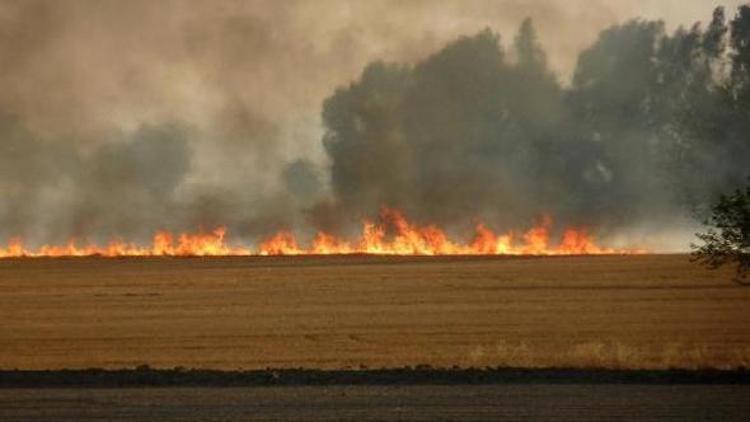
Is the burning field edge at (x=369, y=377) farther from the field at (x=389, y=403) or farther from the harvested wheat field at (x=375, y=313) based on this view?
the harvested wheat field at (x=375, y=313)

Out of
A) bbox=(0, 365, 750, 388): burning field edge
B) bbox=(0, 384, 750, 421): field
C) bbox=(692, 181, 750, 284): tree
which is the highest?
bbox=(692, 181, 750, 284): tree

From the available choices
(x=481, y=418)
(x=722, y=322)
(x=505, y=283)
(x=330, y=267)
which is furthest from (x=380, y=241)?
(x=481, y=418)

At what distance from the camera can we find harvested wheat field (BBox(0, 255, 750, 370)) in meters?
33.5

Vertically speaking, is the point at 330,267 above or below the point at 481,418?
above

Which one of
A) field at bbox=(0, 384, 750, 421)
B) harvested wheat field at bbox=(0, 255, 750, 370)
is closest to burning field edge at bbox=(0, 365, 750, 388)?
field at bbox=(0, 384, 750, 421)

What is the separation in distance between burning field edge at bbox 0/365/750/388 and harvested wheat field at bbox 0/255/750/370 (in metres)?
3.23

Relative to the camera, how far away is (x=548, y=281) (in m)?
64.9

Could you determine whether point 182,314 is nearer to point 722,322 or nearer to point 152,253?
point 722,322

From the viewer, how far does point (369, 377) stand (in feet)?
74.3

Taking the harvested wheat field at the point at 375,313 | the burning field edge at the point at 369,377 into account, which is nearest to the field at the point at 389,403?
the burning field edge at the point at 369,377

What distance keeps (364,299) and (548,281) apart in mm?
11497

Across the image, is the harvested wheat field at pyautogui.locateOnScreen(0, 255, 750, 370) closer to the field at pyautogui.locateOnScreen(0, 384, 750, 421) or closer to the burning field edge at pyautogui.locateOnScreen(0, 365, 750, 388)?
the burning field edge at pyautogui.locateOnScreen(0, 365, 750, 388)

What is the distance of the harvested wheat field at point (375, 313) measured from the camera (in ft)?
110

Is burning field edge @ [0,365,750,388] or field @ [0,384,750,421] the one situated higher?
burning field edge @ [0,365,750,388]
